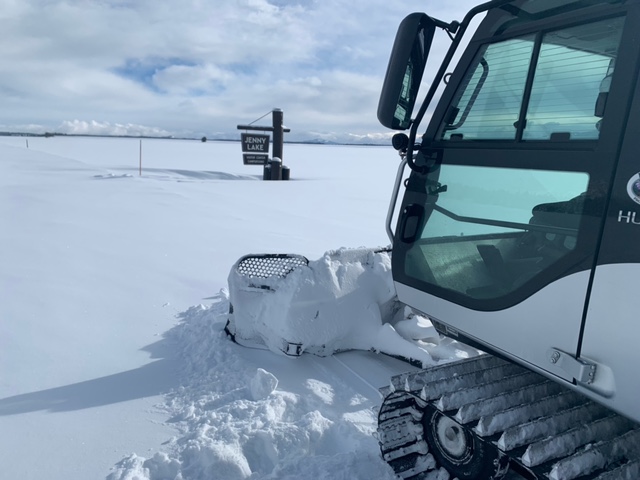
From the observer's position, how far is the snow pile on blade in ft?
12.2

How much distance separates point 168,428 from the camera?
2.95 meters

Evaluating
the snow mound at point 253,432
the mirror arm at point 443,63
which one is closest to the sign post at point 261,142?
the snow mound at point 253,432

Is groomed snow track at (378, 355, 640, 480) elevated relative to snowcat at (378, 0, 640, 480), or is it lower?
lower

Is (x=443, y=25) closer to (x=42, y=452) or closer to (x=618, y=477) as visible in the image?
(x=618, y=477)

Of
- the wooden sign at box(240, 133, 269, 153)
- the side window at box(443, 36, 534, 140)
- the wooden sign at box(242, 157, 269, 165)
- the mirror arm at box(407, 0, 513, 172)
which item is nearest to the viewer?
the side window at box(443, 36, 534, 140)

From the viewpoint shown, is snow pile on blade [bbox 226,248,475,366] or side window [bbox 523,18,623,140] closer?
side window [bbox 523,18,623,140]

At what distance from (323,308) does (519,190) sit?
6.76 feet

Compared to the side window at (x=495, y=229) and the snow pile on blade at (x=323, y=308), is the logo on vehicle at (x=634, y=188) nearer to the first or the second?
the side window at (x=495, y=229)

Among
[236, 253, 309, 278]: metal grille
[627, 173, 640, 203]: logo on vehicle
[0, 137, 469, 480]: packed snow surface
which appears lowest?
[0, 137, 469, 480]: packed snow surface

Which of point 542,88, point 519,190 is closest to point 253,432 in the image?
point 519,190

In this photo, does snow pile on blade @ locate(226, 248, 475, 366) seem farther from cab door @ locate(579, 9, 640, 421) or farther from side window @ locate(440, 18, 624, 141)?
cab door @ locate(579, 9, 640, 421)

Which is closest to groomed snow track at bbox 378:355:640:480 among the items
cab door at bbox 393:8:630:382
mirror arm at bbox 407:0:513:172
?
cab door at bbox 393:8:630:382

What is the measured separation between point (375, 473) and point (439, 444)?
15.7 inches

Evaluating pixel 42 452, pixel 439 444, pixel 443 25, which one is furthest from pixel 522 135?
pixel 42 452
